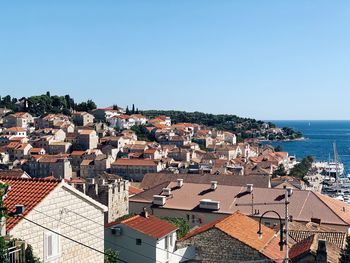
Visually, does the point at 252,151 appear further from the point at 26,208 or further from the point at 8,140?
the point at 26,208

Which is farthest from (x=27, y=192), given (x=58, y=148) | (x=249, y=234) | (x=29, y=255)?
(x=58, y=148)

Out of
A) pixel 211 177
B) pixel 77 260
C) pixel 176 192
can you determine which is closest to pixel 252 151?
pixel 211 177

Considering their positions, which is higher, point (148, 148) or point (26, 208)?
point (26, 208)

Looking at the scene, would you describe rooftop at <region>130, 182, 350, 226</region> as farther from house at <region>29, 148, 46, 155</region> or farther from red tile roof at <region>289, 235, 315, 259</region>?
house at <region>29, 148, 46, 155</region>

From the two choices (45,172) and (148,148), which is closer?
(45,172)

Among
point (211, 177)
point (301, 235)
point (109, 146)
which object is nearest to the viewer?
point (301, 235)

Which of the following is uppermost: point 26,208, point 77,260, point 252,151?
point 26,208

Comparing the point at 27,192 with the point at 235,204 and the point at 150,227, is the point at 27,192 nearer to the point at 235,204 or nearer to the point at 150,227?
the point at 150,227

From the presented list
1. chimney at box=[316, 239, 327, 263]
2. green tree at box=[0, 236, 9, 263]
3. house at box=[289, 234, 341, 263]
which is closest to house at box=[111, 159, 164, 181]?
house at box=[289, 234, 341, 263]
